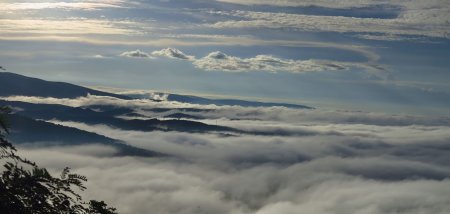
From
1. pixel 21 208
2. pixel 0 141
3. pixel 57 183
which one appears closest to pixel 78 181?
pixel 57 183

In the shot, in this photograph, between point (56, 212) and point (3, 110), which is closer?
point (56, 212)

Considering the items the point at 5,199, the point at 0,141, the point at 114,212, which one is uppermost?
the point at 0,141

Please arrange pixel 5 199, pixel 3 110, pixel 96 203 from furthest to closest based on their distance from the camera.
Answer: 1. pixel 3 110
2. pixel 96 203
3. pixel 5 199

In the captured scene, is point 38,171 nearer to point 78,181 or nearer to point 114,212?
point 78,181

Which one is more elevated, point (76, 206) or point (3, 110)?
point (3, 110)

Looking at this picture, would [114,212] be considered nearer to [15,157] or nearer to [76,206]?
[76,206]

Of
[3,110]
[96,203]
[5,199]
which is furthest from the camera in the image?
[3,110]

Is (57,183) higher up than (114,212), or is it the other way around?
(57,183)

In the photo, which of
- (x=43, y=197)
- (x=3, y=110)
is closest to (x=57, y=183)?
(x=43, y=197)

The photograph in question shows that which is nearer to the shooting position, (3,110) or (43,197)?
(43,197)
